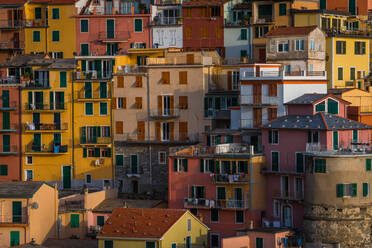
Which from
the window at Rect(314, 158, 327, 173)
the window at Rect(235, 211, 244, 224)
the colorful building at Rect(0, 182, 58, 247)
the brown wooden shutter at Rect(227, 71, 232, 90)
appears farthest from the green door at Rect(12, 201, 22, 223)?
the brown wooden shutter at Rect(227, 71, 232, 90)

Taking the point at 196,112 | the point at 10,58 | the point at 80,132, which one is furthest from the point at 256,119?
the point at 10,58

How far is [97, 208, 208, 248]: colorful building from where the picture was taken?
89625mm

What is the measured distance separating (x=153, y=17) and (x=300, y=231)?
31.2 m

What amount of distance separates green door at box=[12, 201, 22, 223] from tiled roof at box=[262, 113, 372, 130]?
1842cm

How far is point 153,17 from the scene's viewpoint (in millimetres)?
116625

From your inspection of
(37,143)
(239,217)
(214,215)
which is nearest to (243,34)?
(37,143)

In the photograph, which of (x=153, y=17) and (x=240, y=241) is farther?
(x=153, y=17)

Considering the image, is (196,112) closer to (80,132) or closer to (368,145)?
(80,132)

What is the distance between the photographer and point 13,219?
93500 millimetres

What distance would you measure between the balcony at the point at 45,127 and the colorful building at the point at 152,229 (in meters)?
18.5

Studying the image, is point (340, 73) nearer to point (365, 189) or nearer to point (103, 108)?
point (103, 108)

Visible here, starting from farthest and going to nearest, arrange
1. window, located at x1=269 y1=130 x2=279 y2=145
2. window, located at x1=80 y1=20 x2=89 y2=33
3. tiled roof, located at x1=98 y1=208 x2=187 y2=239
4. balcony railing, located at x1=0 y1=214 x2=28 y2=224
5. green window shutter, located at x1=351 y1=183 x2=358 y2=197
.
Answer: window, located at x1=80 y1=20 x2=89 y2=33, window, located at x1=269 y1=130 x2=279 y2=145, balcony railing, located at x1=0 y1=214 x2=28 y2=224, green window shutter, located at x1=351 y1=183 x2=358 y2=197, tiled roof, located at x1=98 y1=208 x2=187 y2=239

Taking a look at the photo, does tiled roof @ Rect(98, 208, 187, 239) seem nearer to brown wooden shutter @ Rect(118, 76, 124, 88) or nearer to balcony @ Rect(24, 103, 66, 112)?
brown wooden shutter @ Rect(118, 76, 124, 88)

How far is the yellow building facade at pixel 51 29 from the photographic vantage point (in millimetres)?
117375
